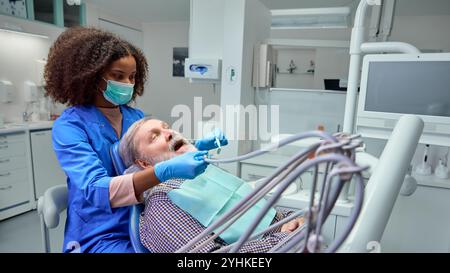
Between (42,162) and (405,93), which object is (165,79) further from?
(405,93)

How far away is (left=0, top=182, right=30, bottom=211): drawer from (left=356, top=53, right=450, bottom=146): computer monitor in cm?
306

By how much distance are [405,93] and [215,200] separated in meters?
1.09

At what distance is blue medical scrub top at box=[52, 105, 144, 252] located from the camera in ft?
3.01

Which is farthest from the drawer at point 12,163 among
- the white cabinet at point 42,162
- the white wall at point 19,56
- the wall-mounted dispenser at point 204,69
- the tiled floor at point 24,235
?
the wall-mounted dispenser at point 204,69

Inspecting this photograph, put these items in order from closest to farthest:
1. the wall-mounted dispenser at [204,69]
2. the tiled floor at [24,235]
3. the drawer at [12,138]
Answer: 1. the wall-mounted dispenser at [204,69]
2. the tiled floor at [24,235]
3. the drawer at [12,138]

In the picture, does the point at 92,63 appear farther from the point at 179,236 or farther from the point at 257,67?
the point at 257,67

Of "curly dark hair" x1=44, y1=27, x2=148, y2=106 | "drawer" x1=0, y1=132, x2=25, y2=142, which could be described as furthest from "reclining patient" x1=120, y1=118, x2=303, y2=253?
"drawer" x1=0, y1=132, x2=25, y2=142

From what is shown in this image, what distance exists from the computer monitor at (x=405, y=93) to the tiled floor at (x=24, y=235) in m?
2.30

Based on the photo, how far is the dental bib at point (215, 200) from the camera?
39.0 inches

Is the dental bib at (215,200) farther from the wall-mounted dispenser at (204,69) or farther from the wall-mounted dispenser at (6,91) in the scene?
the wall-mounted dispenser at (6,91)

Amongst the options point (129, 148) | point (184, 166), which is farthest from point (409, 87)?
point (129, 148)

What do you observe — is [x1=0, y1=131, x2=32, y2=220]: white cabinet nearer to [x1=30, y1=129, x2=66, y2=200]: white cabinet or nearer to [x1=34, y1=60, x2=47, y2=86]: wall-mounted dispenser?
[x1=30, y1=129, x2=66, y2=200]: white cabinet

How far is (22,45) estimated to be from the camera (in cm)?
338

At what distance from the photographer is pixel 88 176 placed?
895mm
